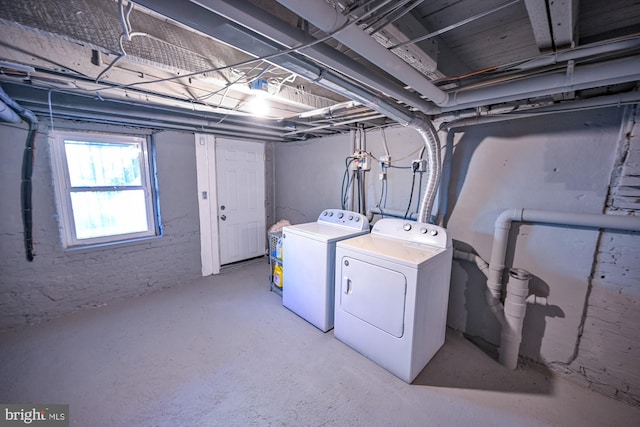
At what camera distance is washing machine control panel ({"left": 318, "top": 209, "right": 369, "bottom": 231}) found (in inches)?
102

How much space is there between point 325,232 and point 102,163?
270 centimetres

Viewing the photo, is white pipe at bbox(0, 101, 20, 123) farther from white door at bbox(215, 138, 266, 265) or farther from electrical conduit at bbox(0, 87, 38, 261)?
white door at bbox(215, 138, 266, 265)

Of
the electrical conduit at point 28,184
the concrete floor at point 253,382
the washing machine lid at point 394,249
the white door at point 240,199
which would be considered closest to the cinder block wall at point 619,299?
the concrete floor at point 253,382

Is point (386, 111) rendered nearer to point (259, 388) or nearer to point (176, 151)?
point (259, 388)

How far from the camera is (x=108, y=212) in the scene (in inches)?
110

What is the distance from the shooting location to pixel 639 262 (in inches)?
60.1

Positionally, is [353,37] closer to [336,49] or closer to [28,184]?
[336,49]

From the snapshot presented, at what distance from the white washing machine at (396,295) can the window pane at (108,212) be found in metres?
2.66

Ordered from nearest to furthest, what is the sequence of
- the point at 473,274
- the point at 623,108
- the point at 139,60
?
the point at 139,60 < the point at 623,108 < the point at 473,274

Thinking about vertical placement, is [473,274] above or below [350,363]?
above

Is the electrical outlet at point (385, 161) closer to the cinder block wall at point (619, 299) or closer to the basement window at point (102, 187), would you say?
the cinder block wall at point (619, 299)

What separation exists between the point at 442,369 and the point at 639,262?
1.50 m

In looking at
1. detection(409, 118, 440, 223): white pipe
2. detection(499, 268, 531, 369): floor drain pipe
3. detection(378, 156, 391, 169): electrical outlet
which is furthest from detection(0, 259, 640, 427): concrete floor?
detection(378, 156, 391, 169): electrical outlet

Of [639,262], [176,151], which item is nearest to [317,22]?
[639,262]
